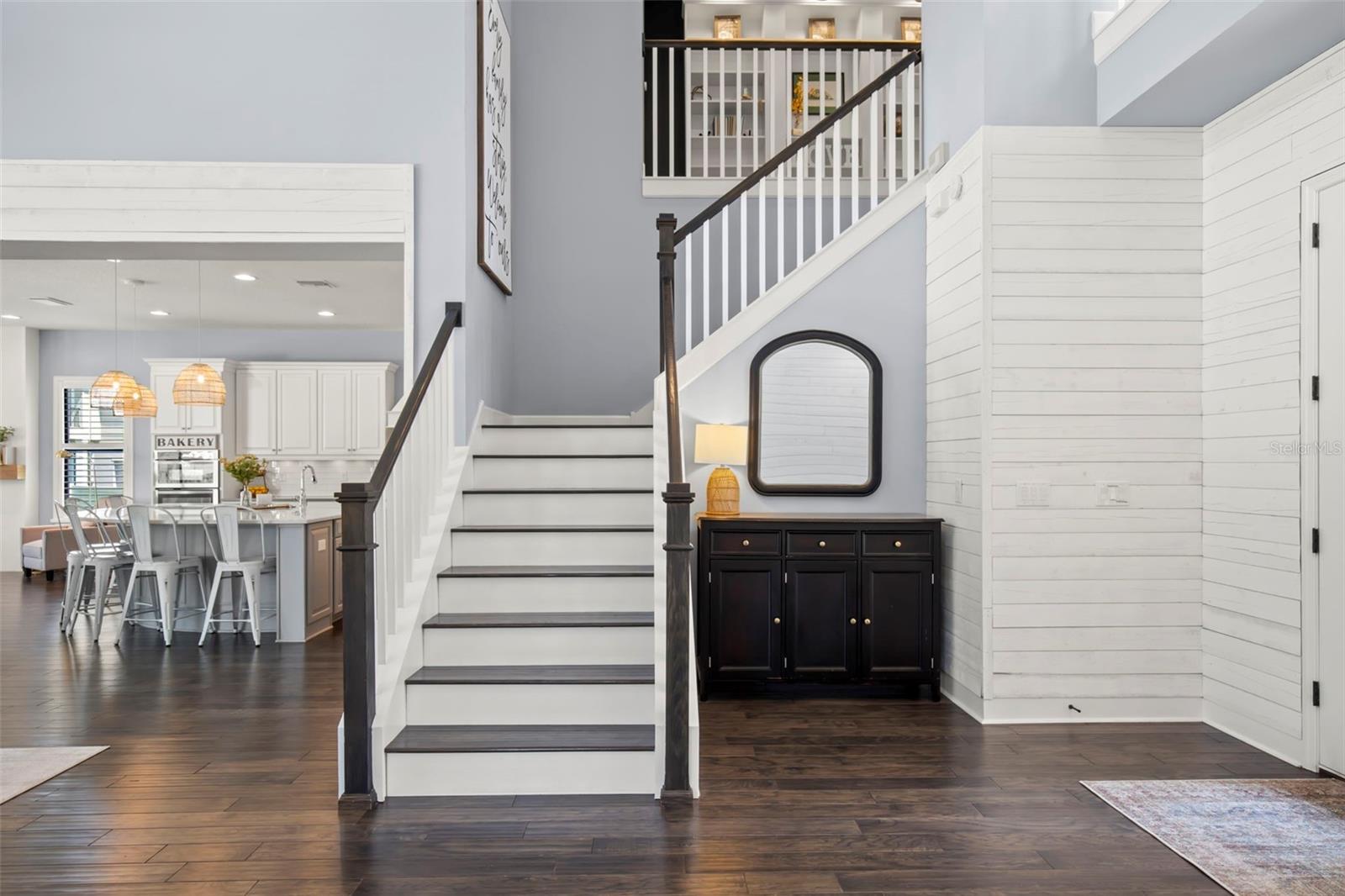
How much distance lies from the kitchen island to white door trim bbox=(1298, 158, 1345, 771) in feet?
19.4

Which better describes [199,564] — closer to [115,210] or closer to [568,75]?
[115,210]

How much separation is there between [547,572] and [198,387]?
6145 millimetres

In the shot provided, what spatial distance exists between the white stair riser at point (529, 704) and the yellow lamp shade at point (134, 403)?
21.9ft

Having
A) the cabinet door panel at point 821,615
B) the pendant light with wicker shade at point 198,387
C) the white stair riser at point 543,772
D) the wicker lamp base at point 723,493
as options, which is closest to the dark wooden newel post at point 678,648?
the white stair riser at point 543,772

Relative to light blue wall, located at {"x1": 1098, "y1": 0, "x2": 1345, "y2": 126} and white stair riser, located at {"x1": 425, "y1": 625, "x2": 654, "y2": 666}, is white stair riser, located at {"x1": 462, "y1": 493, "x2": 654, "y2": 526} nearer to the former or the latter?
white stair riser, located at {"x1": 425, "y1": 625, "x2": 654, "y2": 666}

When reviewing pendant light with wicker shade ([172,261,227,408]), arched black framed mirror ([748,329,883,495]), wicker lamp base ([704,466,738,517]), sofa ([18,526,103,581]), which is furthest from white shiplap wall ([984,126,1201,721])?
sofa ([18,526,103,581])

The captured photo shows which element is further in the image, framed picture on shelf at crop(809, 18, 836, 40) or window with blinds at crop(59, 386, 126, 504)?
window with blinds at crop(59, 386, 126, 504)

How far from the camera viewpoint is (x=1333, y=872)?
2.68 metres

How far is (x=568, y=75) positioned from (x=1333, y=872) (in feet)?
20.8

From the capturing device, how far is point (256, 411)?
34.9ft

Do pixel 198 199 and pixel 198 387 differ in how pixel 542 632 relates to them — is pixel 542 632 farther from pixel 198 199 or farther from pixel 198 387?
pixel 198 387

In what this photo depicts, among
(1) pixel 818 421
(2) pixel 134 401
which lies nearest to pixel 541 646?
(1) pixel 818 421

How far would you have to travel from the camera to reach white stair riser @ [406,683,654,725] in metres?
3.58

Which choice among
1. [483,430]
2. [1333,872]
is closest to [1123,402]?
[1333,872]
